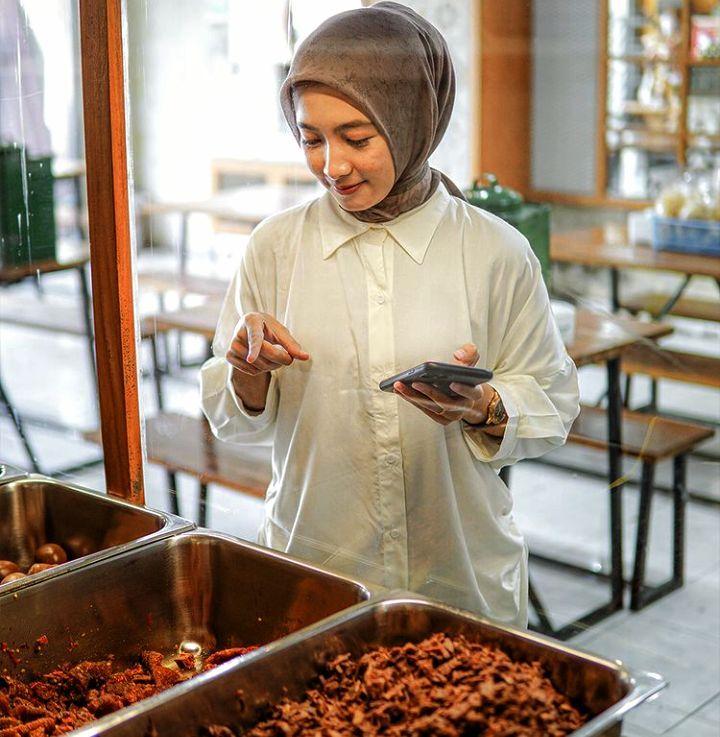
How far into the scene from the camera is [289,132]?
4.71 ft

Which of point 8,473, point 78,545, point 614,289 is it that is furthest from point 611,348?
point 8,473

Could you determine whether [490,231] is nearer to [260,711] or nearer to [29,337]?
[260,711]

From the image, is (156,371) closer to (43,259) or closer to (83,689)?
(43,259)

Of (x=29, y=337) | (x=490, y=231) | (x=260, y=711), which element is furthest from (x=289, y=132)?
(x=29, y=337)

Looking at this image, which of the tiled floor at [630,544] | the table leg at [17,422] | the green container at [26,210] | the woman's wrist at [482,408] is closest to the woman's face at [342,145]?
the woman's wrist at [482,408]

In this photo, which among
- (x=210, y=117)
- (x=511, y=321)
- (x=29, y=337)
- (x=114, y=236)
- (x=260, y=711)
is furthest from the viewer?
(x=29, y=337)

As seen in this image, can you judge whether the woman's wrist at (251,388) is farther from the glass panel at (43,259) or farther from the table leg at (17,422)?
the table leg at (17,422)

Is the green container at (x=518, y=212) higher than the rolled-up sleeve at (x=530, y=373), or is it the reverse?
the green container at (x=518, y=212)

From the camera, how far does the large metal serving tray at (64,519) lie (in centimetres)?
158

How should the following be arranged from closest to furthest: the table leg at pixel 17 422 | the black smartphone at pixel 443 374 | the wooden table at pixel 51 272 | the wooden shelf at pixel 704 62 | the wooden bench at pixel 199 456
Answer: the black smartphone at pixel 443 374
the wooden bench at pixel 199 456
the wooden shelf at pixel 704 62
the wooden table at pixel 51 272
the table leg at pixel 17 422

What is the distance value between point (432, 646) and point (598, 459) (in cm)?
87

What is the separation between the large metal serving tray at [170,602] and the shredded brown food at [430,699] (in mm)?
151

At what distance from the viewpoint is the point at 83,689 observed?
131 cm

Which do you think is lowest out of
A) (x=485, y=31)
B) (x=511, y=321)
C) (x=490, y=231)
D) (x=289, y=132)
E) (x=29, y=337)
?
(x=29, y=337)
